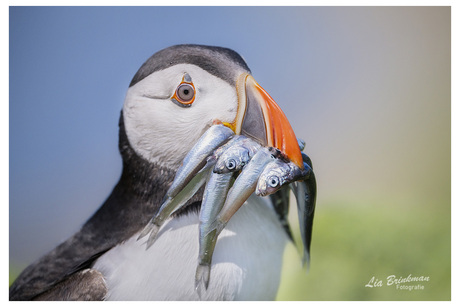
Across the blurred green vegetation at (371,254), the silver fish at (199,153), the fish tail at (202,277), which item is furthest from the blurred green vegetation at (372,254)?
the silver fish at (199,153)

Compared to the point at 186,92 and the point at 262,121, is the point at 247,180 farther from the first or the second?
the point at 186,92

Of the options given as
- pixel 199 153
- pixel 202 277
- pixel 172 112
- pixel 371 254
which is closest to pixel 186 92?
pixel 172 112

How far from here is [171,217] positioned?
1.97 m

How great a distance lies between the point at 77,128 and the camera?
2365mm

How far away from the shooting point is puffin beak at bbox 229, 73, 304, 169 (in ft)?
5.80

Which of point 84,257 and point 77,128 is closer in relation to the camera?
point 84,257

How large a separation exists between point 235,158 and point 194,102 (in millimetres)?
306

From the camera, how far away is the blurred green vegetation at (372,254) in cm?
237

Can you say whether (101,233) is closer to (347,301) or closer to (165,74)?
(165,74)

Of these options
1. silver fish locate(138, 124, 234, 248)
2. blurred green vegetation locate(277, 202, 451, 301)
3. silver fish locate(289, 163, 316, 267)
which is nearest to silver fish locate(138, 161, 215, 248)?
silver fish locate(138, 124, 234, 248)

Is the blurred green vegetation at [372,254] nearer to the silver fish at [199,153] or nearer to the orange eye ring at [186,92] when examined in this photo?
the silver fish at [199,153]

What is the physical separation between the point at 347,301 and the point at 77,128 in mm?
1707

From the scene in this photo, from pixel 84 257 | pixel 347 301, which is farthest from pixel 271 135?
pixel 347 301

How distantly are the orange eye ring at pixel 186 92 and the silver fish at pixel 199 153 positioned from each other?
16 cm
